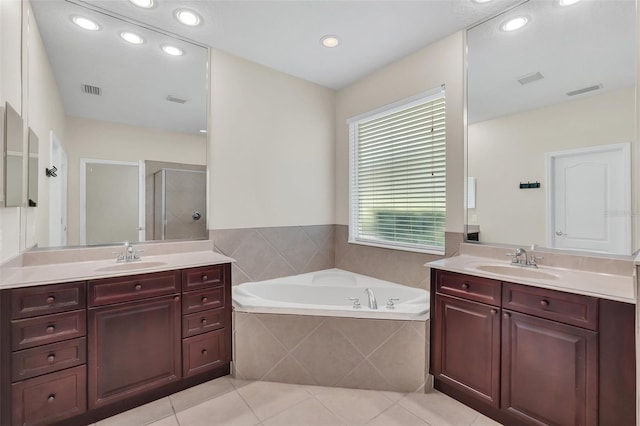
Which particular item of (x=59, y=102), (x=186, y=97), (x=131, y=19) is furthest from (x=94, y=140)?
(x=131, y=19)

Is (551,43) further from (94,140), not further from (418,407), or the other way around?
(94,140)

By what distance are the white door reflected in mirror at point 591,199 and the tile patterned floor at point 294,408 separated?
4.20ft

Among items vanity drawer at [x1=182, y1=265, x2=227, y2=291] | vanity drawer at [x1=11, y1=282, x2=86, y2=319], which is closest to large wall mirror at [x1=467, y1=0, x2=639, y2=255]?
vanity drawer at [x1=182, y1=265, x2=227, y2=291]

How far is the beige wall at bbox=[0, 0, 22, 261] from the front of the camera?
1.52m

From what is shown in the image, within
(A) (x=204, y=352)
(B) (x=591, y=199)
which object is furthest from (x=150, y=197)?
(B) (x=591, y=199)

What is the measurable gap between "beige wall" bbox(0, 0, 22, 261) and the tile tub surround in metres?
1.38

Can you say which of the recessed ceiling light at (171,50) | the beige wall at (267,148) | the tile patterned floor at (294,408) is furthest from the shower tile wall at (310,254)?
the recessed ceiling light at (171,50)

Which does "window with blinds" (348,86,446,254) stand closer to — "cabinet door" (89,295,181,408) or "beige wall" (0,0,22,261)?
"cabinet door" (89,295,181,408)

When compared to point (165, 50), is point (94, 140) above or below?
below

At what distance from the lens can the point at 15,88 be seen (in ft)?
5.56

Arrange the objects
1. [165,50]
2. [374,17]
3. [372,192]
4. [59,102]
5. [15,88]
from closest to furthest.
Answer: [15,88], [59,102], [374,17], [165,50], [372,192]

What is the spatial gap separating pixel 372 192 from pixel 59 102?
274cm

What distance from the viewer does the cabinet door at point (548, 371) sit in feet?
4.84

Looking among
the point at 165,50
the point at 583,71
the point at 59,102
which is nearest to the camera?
the point at 583,71
